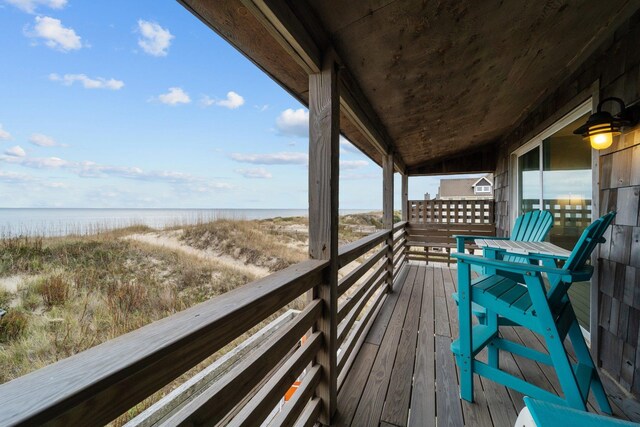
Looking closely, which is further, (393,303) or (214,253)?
(214,253)

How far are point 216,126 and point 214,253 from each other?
2387 millimetres

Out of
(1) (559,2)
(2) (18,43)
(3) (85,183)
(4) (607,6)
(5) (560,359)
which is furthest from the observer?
(3) (85,183)

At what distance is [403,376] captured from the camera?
1.75 metres

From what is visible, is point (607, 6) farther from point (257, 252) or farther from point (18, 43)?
point (257, 252)

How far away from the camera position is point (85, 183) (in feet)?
5.77

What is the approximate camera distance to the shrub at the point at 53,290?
1631 mm

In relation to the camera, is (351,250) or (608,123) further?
(351,250)

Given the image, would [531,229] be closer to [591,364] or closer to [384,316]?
[591,364]

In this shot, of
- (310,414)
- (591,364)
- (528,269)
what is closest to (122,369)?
(310,414)

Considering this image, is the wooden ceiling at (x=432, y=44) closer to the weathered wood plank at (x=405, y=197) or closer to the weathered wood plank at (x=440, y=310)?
the weathered wood plank at (x=440, y=310)

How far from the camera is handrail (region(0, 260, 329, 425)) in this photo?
370 mm

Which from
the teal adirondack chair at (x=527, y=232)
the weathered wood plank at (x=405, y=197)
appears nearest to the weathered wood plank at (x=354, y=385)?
the teal adirondack chair at (x=527, y=232)

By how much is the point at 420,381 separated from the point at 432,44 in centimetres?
197

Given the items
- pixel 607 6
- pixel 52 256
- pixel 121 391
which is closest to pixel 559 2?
pixel 607 6
